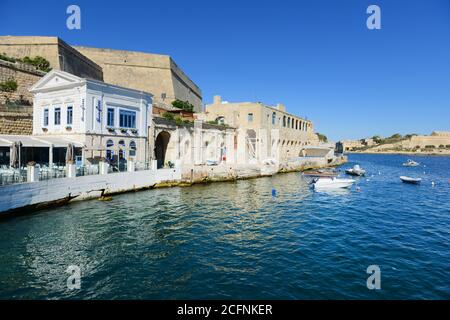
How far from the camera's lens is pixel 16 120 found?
90.3 ft

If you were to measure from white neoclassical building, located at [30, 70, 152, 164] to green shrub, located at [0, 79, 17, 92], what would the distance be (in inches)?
93.7

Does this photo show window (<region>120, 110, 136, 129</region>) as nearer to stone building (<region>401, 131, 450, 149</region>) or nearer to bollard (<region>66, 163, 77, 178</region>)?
bollard (<region>66, 163, 77, 178</region>)

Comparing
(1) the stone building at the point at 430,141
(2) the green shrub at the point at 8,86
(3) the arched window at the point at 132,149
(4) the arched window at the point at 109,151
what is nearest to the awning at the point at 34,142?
(4) the arched window at the point at 109,151

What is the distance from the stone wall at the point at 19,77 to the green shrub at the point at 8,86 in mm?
348

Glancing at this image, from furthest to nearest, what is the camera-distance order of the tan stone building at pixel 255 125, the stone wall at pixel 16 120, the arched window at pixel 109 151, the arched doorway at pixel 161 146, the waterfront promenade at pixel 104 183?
the tan stone building at pixel 255 125 → the arched doorway at pixel 161 146 → the arched window at pixel 109 151 → the stone wall at pixel 16 120 → the waterfront promenade at pixel 104 183

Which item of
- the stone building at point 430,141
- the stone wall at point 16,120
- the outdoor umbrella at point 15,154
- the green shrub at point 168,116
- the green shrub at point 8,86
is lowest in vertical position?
the outdoor umbrella at point 15,154

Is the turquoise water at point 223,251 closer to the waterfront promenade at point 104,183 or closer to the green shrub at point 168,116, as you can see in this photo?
the waterfront promenade at point 104,183

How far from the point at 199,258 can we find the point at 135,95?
22.6m

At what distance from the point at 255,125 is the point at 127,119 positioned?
27.1 meters

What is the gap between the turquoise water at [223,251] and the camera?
9.30 meters

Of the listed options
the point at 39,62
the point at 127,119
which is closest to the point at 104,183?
the point at 127,119

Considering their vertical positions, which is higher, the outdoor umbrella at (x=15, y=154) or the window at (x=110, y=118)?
the window at (x=110, y=118)

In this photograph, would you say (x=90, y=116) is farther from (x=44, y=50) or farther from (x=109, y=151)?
(x=44, y=50)
